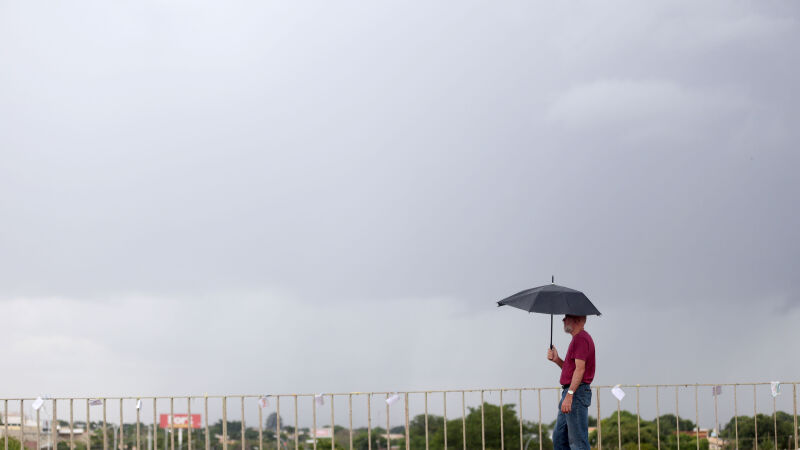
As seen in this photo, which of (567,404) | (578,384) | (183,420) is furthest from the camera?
(183,420)

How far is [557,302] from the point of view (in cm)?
857

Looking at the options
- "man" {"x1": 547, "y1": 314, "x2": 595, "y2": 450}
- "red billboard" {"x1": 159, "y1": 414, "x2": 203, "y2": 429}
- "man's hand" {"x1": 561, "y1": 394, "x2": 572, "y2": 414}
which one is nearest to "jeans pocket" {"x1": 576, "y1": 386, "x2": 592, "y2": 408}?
"man" {"x1": 547, "y1": 314, "x2": 595, "y2": 450}

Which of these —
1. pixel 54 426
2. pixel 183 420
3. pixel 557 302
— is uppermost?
pixel 557 302

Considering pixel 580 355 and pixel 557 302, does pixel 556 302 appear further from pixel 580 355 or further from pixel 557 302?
pixel 580 355

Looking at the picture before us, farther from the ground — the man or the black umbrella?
the black umbrella

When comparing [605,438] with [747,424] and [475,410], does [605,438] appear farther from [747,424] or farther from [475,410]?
[747,424]

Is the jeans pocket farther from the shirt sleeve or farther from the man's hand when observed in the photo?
the shirt sleeve

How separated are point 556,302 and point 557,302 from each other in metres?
0.01

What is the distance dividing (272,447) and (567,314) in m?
122

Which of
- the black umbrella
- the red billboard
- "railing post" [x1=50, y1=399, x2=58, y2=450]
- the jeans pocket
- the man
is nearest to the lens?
the man

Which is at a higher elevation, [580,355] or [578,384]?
[580,355]

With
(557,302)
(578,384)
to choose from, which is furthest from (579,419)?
(557,302)

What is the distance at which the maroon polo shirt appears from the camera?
7914mm

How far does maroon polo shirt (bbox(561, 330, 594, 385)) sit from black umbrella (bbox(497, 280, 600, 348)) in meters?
0.33
